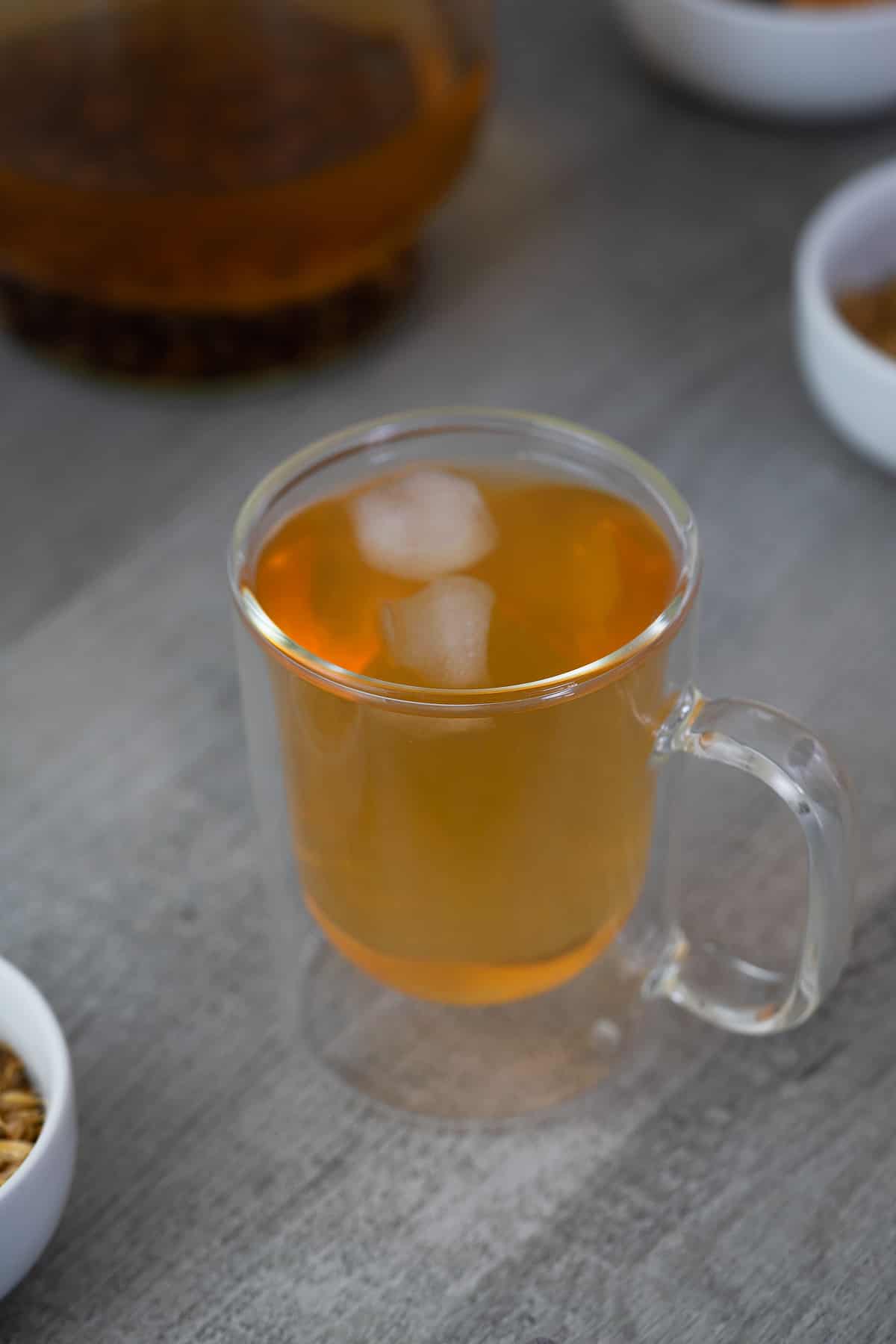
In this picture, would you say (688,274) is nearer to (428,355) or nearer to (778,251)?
(778,251)

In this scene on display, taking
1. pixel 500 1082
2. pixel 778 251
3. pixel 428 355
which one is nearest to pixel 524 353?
pixel 428 355

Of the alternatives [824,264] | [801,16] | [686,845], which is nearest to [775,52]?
[801,16]

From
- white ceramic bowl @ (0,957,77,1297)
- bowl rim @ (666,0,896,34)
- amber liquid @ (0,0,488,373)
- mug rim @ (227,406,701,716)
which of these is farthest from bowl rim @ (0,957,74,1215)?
bowl rim @ (666,0,896,34)

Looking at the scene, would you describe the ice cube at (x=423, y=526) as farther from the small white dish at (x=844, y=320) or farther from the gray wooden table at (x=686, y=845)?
the small white dish at (x=844, y=320)

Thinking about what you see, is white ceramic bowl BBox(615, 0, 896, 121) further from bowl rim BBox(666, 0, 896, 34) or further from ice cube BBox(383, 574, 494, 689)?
ice cube BBox(383, 574, 494, 689)

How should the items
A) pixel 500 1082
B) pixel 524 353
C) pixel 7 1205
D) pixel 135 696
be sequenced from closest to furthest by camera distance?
pixel 7 1205
pixel 500 1082
pixel 135 696
pixel 524 353

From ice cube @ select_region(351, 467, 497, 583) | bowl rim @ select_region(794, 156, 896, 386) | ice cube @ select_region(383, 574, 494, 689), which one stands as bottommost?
bowl rim @ select_region(794, 156, 896, 386)

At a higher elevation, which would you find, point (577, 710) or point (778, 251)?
point (577, 710)
